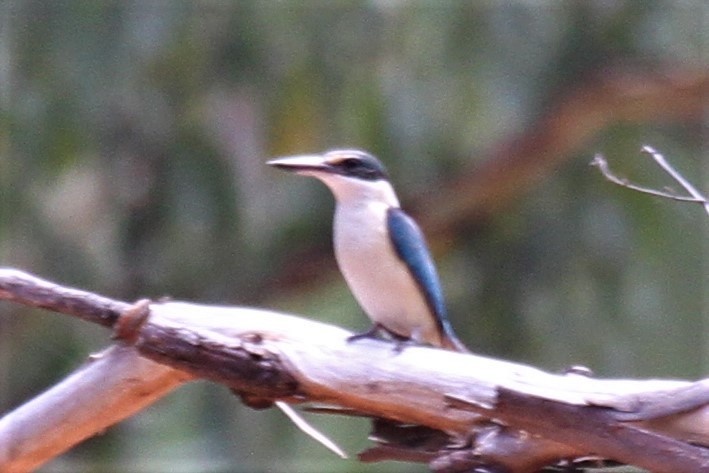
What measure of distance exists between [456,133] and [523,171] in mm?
324

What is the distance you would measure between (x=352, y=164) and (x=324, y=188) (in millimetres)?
2392

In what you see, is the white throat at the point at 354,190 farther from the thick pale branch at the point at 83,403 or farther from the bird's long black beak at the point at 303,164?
the thick pale branch at the point at 83,403

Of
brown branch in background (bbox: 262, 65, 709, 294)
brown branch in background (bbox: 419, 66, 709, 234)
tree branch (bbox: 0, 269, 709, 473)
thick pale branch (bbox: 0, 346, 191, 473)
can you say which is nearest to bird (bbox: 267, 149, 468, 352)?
tree branch (bbox: 0, 269, 709, 473)

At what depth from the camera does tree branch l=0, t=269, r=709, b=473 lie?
6.92 feet

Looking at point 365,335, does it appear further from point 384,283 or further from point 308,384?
point 384,283

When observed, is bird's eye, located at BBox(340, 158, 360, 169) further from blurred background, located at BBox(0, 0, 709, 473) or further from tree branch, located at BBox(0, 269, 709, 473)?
blurred background, located at BBox(0, 0, 709, 473)

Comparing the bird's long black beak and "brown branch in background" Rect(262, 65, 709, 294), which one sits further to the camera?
"brown branch in background" Rect(262, 65, 709, 294)

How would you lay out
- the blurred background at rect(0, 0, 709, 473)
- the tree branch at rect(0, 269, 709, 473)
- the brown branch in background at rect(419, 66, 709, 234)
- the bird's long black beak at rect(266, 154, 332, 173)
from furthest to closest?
the brown branch in background at rect(419, 66, 709, 234)
the blurred background at rect(0, 0, 709, 473)
the bird's long black beak at rect(266, 154, 332, 173)
the tree branch at rect(0, 269, 709, 473)

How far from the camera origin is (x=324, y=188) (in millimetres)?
5270

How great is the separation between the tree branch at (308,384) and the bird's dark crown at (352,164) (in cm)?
54

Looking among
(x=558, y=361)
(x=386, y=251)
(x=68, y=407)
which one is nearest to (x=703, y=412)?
(x=386, y=251)

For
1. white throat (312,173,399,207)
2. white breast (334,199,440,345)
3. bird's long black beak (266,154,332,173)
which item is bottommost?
white breast (334,199,440,345)

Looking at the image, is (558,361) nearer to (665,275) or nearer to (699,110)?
(665,275)

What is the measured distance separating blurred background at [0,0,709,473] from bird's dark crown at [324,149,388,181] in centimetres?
218
